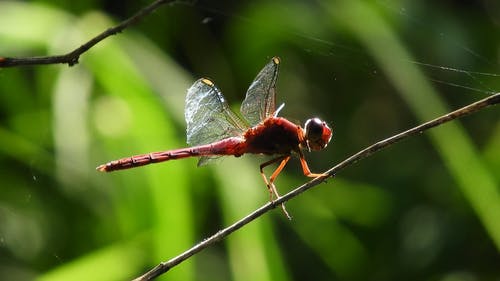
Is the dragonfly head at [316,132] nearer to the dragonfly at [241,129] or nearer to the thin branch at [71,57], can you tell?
the dragonfly at [241,129]

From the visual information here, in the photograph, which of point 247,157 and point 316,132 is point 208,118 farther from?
point 247,157

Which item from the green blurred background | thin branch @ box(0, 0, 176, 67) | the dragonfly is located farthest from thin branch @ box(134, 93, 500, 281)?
the green blurred background

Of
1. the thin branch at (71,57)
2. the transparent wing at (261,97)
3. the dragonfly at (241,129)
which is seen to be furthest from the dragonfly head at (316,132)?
the thin branch at (71,57)

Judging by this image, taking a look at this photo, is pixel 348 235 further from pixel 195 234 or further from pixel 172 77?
pixel 172 77

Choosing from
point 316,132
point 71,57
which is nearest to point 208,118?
point 316,132

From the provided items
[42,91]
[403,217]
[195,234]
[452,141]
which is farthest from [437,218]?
[42,91]

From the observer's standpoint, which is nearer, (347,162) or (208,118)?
(347,162)
